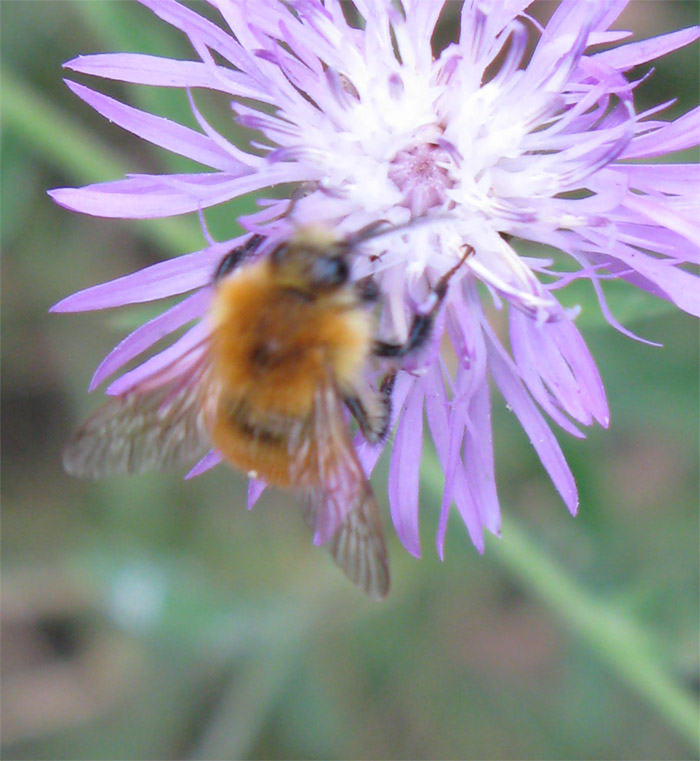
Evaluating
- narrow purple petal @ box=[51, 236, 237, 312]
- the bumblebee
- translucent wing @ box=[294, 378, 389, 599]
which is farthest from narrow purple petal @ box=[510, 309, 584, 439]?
narrow purple petal @ box=[51, 236, 237, 312]

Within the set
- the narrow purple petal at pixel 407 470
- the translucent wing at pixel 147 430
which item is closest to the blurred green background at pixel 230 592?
the narrow purple petal at pixel 407 470

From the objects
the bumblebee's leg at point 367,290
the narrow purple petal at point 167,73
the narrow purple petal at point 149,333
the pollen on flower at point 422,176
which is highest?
the narrow purple petal at point 167,73

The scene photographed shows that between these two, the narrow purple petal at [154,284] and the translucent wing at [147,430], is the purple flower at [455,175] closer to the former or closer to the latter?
the narrow purple petal at [154,284]

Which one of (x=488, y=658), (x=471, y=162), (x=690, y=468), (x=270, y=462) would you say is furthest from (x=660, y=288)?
(x=488, y=658)

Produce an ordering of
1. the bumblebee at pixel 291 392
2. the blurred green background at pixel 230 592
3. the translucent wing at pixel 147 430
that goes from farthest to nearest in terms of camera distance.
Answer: the blurred green background at pixel 230 592
the translucent wing at pixel 147 430
the bumblebee at pixel 291 392

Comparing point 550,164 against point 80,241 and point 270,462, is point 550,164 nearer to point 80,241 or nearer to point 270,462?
point 270,462

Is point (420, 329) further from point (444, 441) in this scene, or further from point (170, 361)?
point (170, 361)

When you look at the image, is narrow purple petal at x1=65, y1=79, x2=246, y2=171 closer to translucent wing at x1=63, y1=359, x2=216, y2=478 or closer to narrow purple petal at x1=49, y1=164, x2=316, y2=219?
narrow purple petal at x1=49, y1=164, x2=316, y2=219
